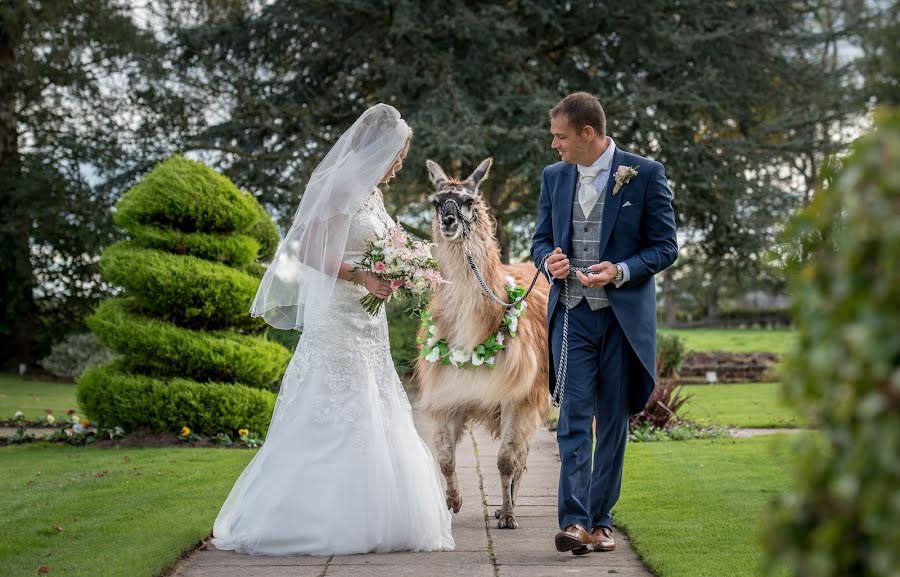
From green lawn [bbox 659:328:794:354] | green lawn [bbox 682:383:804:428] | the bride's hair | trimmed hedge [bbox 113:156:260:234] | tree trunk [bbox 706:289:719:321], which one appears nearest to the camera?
the bride's hair

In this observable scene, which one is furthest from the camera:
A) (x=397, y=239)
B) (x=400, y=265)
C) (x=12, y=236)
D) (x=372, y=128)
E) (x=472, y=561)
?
(x=12, y=236)

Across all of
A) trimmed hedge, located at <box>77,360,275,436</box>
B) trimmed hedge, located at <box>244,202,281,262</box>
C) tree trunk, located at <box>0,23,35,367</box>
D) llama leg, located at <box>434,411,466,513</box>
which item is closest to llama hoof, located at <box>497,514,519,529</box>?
llama leg, located at <box>434,411,466,513</box>

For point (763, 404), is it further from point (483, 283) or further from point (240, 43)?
point (240, 43)

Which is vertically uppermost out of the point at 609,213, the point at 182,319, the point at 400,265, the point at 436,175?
the point at 436,175

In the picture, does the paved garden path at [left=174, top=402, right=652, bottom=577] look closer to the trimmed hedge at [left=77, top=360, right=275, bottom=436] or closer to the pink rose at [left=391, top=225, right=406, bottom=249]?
the pink rose at [left=391, top=225, right=406, bottom=249]

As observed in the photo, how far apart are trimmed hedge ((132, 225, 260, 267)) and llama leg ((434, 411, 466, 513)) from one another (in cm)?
476

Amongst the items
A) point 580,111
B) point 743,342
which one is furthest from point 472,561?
point 743,342

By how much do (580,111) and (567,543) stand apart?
225cm

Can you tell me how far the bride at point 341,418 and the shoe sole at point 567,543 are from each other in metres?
0.70

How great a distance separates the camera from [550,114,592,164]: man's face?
5.45 metres

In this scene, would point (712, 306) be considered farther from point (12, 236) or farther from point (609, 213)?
point (609, 213)

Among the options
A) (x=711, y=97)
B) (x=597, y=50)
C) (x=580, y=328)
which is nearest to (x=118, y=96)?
(x=597, y=50)

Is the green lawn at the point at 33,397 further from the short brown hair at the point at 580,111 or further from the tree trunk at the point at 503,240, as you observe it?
the short brown hair at the point at 580,111

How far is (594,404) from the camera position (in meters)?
5.50
